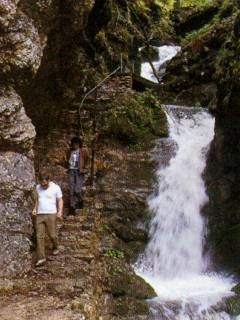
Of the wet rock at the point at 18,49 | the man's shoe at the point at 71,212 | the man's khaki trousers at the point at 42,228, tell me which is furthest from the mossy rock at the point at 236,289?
the wet rock at the point at 18,49

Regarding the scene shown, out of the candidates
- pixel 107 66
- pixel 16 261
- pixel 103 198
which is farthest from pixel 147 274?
pixel 107 66

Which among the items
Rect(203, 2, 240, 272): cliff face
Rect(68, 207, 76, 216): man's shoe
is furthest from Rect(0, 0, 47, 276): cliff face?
Rect(203, 2, 240, 272): cliff face

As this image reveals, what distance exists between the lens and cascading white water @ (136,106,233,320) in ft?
30.0

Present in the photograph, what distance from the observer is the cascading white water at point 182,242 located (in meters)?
9.16

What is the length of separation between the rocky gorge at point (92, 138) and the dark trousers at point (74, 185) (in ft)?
1.42

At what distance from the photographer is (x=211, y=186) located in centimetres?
1252

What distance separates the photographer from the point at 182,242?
1162 centimetres

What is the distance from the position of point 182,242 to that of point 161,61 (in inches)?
465

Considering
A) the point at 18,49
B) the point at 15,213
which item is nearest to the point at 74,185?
the point at 15,213

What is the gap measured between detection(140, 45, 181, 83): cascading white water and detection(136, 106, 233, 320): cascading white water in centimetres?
632

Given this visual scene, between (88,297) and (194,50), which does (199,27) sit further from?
(88,297)

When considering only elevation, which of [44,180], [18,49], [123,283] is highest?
[18,49]

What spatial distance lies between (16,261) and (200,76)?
1254 cm

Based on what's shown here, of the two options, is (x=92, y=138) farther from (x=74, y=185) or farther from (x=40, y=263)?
(x=40, y=263)
